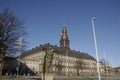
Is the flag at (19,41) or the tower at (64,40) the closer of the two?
the flag at (19,41)

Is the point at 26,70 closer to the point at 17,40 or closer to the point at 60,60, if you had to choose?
the point at 60,60

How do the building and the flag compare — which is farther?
the building

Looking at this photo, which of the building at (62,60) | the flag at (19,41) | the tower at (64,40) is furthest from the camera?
the tower at (64,40)

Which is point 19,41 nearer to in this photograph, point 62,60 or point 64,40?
point 62,60

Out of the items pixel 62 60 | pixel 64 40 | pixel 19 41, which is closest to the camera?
pixel 19 41

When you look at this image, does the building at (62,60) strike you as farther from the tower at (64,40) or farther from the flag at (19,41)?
the flag at (19,41)

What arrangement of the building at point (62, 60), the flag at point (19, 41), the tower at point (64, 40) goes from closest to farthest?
the flag at point (19, 41) → the building at point (62, 60) → the tower at point (64, 40)

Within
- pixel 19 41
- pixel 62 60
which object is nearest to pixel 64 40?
pixel 62 60

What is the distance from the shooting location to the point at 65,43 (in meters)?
118

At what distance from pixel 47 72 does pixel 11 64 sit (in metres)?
70.7

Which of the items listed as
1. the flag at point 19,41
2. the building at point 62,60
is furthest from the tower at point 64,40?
the flag at point 19,41

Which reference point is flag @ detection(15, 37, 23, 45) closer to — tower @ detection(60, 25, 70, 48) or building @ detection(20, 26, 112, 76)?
building @ detection(20, 26, 112, 76)

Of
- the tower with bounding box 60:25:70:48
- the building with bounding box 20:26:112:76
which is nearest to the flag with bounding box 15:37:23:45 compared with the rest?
the building with bounding box 20:26:112:76

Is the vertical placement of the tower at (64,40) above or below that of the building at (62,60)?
above
